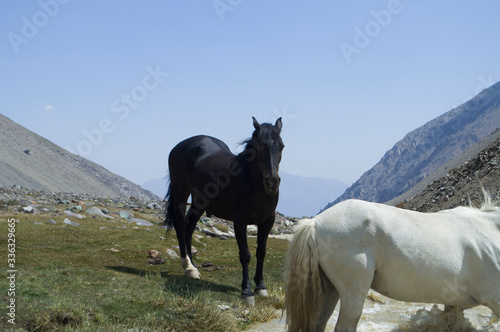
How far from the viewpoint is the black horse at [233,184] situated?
7570mm

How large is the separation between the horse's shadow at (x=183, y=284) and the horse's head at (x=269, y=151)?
229 cm

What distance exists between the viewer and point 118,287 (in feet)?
25.2

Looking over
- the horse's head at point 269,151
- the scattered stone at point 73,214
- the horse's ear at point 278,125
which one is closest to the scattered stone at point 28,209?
the scattered stone at point 73,214

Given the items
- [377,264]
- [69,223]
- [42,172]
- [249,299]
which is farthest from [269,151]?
[42,172]

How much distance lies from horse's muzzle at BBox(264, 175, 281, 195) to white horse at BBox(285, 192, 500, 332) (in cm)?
205

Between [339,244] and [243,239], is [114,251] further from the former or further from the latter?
[339,244]

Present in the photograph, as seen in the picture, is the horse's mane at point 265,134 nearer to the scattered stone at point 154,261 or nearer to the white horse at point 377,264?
the white horse at point 377,264

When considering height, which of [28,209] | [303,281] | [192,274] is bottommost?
[192,274]

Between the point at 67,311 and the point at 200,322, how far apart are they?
1.76m

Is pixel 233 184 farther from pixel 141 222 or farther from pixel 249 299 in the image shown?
pixel 141 222

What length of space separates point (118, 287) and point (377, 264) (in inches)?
184

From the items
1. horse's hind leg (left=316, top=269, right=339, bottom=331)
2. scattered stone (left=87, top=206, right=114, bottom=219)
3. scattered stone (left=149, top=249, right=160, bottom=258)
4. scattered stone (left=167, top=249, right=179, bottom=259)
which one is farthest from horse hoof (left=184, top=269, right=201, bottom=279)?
scattered stone (left=87, top=206, right=114, bottom=219)

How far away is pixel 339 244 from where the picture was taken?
4.92 meters

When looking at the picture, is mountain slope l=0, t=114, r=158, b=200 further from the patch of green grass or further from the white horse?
the white horse
